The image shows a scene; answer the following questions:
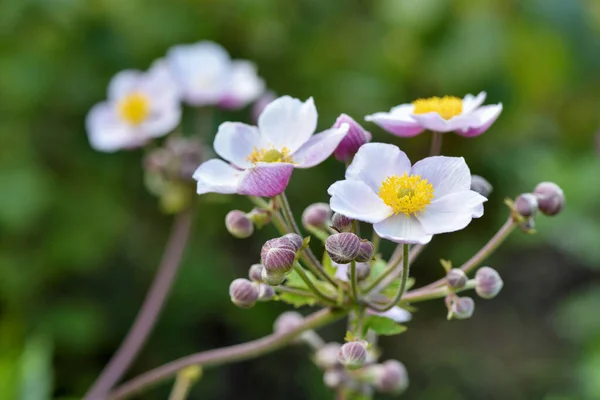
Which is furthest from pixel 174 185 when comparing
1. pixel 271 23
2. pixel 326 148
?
pixel 271 23

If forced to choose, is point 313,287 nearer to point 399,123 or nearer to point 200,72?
point 399,123

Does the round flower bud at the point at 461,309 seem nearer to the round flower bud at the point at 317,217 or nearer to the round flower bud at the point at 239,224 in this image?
Answer: the round flower bud at the point at 317,217

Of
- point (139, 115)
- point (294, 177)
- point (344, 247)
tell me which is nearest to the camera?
point (344, 247)

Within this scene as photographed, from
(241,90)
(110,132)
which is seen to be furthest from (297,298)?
(110,132)

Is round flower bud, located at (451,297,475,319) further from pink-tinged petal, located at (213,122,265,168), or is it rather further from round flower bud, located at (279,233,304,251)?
pink-tinged petal, located at (213,122,265,168)

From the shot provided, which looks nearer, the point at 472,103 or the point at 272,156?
the point at 272,156

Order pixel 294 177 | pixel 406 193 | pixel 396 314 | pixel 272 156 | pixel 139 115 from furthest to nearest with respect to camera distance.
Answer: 1. pixel 294 177
2. pixel 139 115
3. pixel 396 314
4. pixel 272 156
5. pixel 406 193

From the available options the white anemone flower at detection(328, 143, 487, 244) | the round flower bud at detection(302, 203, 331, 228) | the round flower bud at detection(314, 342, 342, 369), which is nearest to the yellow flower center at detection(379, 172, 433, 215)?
the white anemone flower at detection(328, 143, 487, 244)

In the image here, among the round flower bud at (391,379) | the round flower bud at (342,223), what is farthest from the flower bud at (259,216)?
the round flower bud at (391,379)
